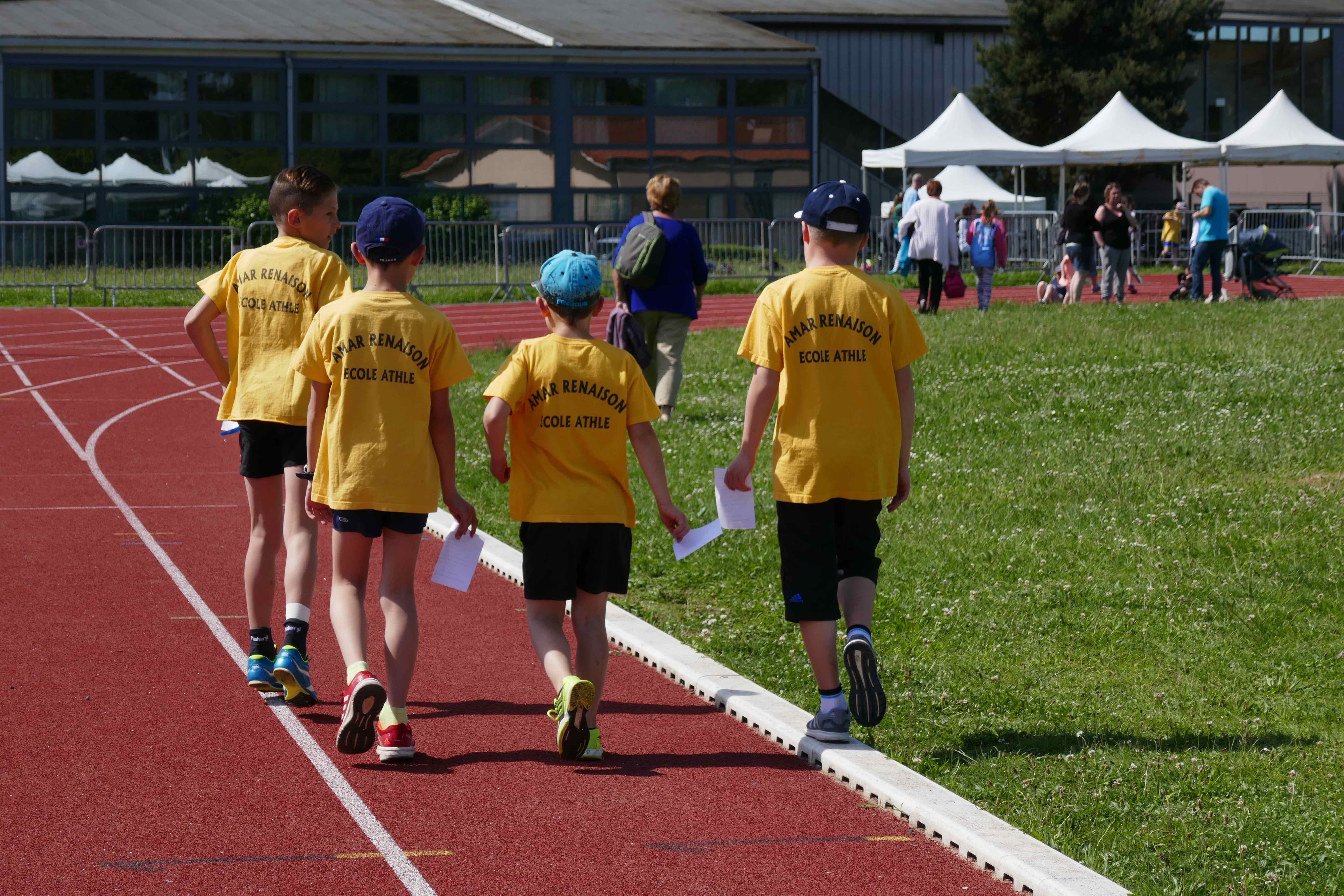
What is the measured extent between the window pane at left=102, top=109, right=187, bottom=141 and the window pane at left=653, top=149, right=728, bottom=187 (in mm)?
11352

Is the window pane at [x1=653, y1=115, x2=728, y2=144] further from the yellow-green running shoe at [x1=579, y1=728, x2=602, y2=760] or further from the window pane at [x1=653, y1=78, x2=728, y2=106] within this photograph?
the yellow-green running shoe at [x1=579, y1=728, x2=602, y2=760]

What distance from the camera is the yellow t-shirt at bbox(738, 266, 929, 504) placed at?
5.31 metres

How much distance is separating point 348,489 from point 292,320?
0.98m

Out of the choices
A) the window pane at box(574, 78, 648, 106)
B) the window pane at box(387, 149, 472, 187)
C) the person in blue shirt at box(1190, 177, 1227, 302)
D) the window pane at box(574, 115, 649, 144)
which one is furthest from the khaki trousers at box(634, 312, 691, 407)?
the window pane at box(574, 78, 648, 106)

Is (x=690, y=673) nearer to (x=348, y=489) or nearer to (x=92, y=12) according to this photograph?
(x=348, y=489)

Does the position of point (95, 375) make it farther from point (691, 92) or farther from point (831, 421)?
point (691, 92)

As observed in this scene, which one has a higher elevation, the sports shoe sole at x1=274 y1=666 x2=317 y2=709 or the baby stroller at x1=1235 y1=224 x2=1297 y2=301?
the baby stroller at x1=1235 y1=224 x2=1297 y2=301

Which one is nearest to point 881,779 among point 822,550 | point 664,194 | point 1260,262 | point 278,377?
point 822,550

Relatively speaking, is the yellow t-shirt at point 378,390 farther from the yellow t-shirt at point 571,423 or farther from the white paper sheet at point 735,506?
the white paper sheet at point 735,506

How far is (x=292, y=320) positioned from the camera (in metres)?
5.82

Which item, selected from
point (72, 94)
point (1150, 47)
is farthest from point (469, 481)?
point (1150, 47)

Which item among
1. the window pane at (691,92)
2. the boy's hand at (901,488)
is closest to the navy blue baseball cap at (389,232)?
the boy's hand at (901,488)

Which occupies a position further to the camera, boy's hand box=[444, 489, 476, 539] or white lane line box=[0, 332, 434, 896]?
boy's hand box=[444, 489, 476, 539]

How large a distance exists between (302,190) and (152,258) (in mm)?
22606
